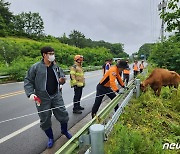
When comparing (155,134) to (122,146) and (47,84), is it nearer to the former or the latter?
(122,146)

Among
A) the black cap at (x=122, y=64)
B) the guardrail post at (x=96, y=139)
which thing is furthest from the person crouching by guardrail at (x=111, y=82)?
the guardrail post at (x=96, y=139)

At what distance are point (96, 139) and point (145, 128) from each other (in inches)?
96.0

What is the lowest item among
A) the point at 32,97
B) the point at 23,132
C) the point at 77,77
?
the point at 23,132

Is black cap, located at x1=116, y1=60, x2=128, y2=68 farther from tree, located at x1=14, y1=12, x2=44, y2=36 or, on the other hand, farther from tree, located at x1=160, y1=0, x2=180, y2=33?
tree, located at x1=14, y1=12, x2=44, y2=36

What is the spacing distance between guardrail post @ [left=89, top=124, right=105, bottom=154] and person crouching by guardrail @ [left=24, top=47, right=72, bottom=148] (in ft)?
5.82

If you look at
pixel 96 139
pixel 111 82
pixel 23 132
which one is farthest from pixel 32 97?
pixel 111 82

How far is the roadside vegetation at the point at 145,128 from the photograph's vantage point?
9.44ft

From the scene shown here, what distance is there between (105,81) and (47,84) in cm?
191

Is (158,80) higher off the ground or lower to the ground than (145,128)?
higher

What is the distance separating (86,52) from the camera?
4753 centimetres

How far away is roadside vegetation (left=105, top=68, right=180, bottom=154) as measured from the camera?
2.88 meters

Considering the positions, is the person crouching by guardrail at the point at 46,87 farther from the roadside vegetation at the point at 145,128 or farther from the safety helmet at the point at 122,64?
the safety helmet at the point at 122,64

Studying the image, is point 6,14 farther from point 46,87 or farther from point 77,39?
point 46,87

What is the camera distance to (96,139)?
2.28 m
